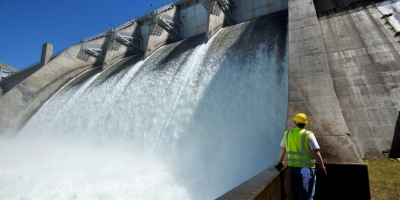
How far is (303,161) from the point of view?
297 cm

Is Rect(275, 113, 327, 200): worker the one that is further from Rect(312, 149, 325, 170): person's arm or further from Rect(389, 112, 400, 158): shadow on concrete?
Rect(389, 112, 400, 158): shadow on concrete

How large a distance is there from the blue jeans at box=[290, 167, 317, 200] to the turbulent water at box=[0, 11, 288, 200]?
3.25 meters

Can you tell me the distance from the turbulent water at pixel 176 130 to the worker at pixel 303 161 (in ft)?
10.8

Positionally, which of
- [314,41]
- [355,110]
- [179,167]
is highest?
[314,41]

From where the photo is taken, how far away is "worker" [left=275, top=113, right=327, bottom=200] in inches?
113

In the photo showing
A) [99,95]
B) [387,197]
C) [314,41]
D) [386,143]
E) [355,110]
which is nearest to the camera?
[387,197]

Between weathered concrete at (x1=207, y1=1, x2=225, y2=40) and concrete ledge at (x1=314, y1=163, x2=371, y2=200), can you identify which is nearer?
concrete ledge at (x1=314, y1=163, x2=371, y2=200)

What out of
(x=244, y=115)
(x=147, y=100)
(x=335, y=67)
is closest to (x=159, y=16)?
(x=147, y=100)

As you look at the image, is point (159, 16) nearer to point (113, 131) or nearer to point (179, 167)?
point (113, 131)

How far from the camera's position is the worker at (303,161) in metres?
2.88

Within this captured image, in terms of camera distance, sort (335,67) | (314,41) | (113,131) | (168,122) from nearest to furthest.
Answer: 1. (314,41)
2. (335,67)
3. (168,122)
4. (113,131)

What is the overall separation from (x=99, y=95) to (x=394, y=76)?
13.2 metres

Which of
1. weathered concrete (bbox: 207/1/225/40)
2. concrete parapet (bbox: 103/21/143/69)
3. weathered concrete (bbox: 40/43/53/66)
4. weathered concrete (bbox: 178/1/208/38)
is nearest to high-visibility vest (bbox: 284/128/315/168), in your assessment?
weathered concrete (bbox: 207/1/225/40)

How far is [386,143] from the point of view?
5055mm
